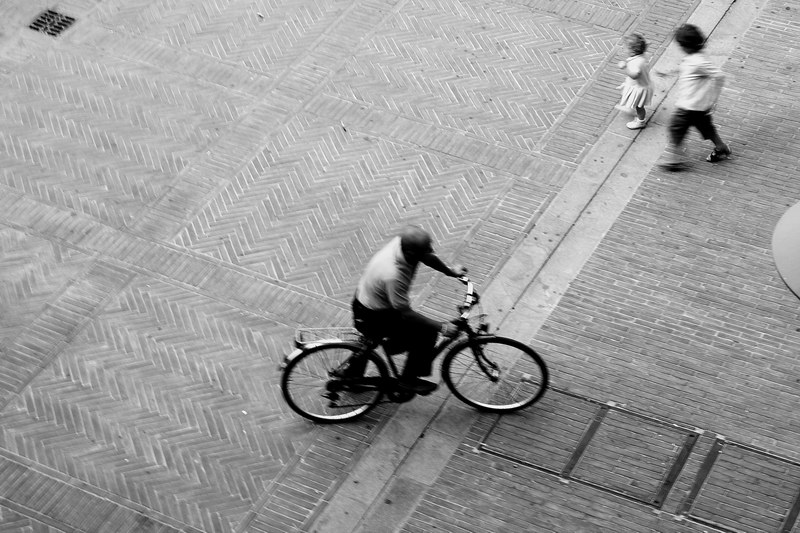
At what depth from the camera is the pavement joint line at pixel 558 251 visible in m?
9.28

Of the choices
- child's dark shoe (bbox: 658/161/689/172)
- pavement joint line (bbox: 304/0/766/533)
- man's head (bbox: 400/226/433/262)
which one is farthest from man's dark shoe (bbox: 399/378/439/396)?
child's dark shoe (bbox: 658/161/689/172)

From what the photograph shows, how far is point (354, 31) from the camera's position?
13.6 m

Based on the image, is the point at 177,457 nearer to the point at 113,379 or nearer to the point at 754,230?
the point at 113,379

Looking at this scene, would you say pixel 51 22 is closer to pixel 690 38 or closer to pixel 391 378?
pixel 391 378

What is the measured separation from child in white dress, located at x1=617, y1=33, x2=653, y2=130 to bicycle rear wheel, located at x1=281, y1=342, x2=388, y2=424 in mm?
4484

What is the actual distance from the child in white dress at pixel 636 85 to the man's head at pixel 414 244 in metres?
4.67

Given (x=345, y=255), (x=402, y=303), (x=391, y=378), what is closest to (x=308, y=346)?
(x=391, y=378)

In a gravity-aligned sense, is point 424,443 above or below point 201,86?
below

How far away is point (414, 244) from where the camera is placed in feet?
27.1

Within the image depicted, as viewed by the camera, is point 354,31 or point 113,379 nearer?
point 113,379

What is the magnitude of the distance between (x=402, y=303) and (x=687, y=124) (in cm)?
448

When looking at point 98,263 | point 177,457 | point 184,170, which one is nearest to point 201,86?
point 184,170

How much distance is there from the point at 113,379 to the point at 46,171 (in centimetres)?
313

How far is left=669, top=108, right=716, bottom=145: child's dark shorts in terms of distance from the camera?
448 inches
